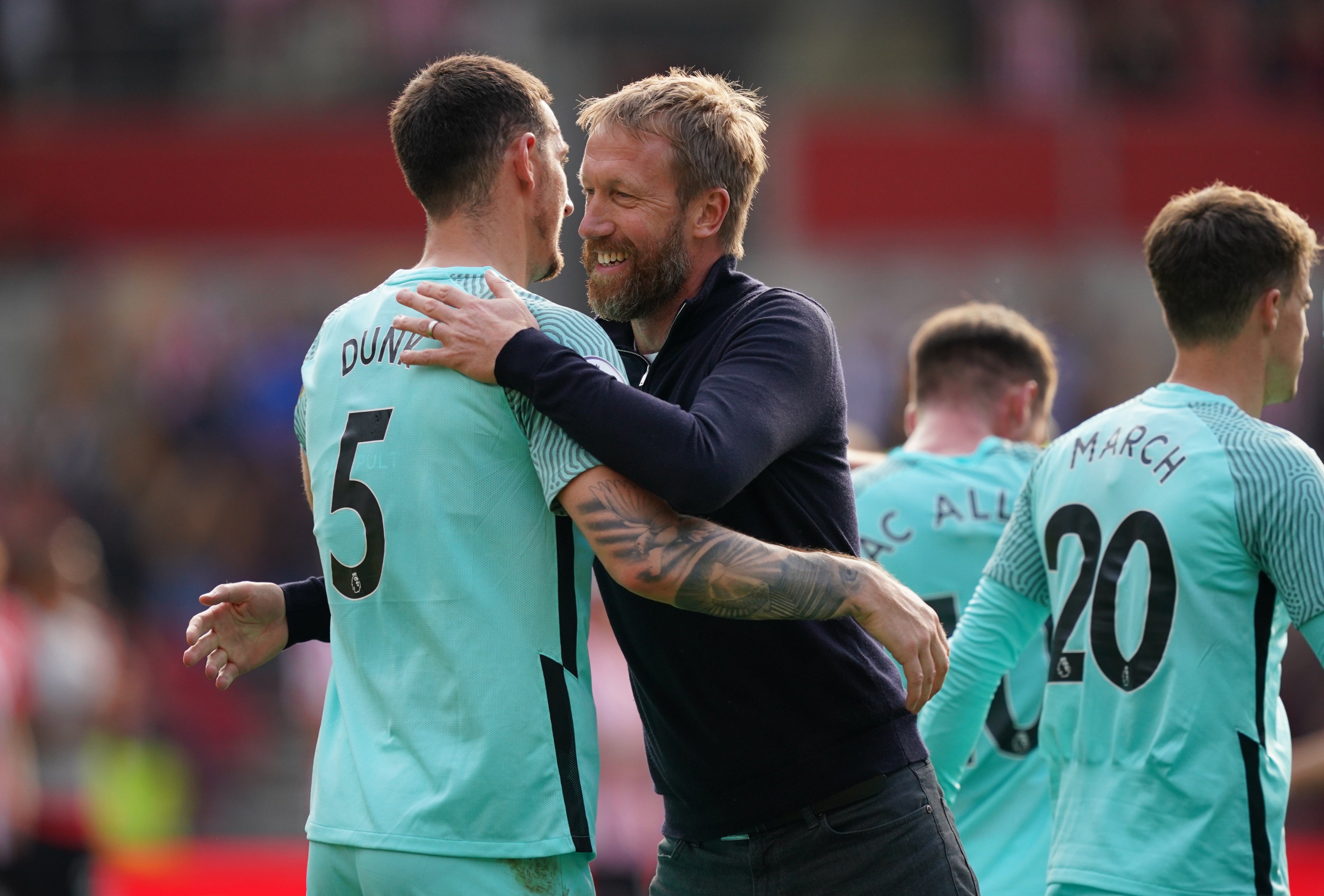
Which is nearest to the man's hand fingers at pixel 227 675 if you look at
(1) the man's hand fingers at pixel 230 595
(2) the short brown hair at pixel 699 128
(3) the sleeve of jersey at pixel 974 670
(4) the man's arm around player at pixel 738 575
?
(1) the man's hand fingers at pixel 230 595

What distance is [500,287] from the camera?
2.95 m

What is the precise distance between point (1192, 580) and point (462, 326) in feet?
5.35

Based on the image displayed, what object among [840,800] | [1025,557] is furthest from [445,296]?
[1025,557]

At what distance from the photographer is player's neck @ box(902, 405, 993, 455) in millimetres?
4578

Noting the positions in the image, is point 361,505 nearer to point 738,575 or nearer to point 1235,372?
point 738,575

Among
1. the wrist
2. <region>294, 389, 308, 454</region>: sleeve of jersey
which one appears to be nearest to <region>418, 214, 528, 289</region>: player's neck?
<region>294, 389, 308, 454</region>: sleeve of jersey

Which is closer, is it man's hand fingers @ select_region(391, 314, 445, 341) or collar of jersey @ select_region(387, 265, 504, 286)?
man's hand fingers @ select_region(391, 314, 445, 341)

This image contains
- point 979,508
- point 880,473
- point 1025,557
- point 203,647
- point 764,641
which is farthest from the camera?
point 880,473

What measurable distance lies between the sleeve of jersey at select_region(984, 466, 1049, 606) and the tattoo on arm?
97cm

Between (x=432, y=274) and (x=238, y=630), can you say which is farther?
(x=238, y=630)

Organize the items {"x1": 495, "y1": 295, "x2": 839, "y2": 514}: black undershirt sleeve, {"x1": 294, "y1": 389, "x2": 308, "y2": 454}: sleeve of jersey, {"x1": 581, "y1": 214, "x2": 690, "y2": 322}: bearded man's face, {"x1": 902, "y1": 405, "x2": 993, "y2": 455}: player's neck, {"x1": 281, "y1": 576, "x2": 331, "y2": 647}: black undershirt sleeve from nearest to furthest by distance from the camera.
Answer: {"x1": 495, "y1": 295, "x2": 839, "y2": 514}: black undershirt sleeve → {"x1": 294, "y1": 389, "x2": 308, "y2": 454}: sleeve of jersey → {"x1": 581, "y1": 214, "x2": 690, "y2": 322}: bearded man's face → {"x1": 281, "y1": 576, "x2": 331, "y2": 647}: black undershirt sleeve → {"x1": 902, "y1": 405, "x2": 993, "y2": 455}: player's neck

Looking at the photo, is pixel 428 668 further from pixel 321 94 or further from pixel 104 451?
A: pixel 321 94

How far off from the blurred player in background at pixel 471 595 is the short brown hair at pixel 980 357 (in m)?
1.89

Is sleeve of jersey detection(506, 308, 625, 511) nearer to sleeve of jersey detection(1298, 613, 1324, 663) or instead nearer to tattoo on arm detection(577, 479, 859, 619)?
tattoo on arm detection(577, 479, 859, 619)
